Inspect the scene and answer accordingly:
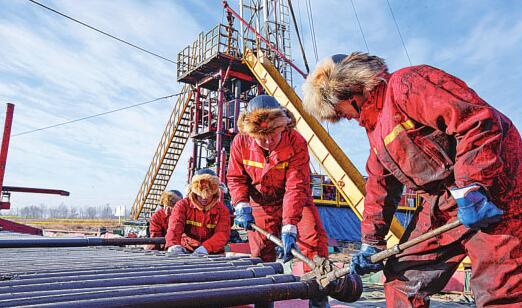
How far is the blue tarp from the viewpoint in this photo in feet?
41.9

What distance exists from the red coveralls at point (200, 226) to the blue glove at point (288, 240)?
1.78 meters

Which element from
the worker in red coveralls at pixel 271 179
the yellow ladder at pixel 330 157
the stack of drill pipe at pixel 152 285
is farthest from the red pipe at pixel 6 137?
the stack of drill pipe at pixel 152 285

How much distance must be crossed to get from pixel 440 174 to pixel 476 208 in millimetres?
338

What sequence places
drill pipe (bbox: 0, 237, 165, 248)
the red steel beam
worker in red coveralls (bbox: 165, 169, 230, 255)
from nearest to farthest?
drill pipe (bbox: 0, 237, 165, 248) < worker in red coveralls (bbox: 165, 169, 230, 255) < the red steel beam

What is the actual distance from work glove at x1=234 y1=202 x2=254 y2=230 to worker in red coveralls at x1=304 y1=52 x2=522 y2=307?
4.33 ft

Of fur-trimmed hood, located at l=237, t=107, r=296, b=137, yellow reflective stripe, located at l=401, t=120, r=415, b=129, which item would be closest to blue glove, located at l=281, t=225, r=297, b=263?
fur-trimmed hood, located at l=237, t=107, r=296, b=137

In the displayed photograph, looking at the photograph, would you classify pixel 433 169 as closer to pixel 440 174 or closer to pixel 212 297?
pixel 440 174

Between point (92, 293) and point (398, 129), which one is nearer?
point (92, 293)

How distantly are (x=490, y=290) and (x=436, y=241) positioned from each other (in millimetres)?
361

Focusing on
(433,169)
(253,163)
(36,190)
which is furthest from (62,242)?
(36,190)

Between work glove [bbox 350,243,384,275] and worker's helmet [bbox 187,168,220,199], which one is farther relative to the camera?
worker's helmet [bbox 187,168,220,199]

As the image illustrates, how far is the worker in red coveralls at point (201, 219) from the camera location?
4.50 metres

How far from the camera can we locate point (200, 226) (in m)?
4.77

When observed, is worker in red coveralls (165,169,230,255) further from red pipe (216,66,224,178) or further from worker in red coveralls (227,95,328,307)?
red pipe (216,66,224,178)
